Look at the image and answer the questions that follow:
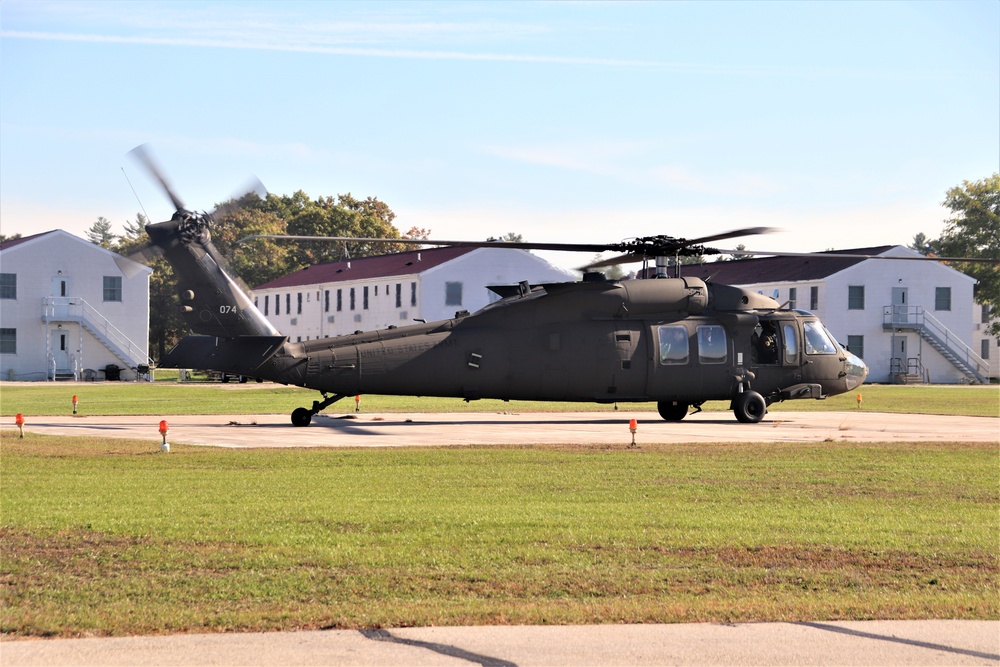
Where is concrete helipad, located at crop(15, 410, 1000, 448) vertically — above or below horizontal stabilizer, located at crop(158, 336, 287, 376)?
below

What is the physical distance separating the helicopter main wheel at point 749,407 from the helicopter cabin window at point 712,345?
4.08ft

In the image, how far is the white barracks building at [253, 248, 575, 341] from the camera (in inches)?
3071

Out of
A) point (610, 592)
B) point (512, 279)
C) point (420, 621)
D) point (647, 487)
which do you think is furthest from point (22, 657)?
point (512, 279)

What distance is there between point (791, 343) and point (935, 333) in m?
54.7

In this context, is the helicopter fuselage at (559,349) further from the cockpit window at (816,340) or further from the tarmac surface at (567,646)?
the tarmac surface at (567,646)

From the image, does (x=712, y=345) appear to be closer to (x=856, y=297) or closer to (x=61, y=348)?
(x=856, y=297)

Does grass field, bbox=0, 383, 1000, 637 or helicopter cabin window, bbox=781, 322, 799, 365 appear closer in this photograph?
grass field, bbox=0, 383, 1000, 637

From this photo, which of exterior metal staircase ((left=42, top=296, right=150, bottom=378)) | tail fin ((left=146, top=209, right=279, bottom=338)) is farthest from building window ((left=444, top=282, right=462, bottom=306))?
tail fin ((left=146, top=209, right=279, bottom=338))

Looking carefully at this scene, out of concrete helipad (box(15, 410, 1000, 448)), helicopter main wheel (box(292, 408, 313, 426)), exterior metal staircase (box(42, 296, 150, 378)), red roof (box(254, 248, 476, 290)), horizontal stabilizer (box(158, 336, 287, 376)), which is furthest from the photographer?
red roof (box(254, 248, 476, 290))

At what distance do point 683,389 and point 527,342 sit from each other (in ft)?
15.2

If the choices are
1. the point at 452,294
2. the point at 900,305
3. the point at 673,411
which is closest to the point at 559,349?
the point at 673,411

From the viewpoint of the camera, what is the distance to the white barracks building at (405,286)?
78000mm

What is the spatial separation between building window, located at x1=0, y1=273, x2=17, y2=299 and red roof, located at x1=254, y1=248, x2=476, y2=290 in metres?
23.8

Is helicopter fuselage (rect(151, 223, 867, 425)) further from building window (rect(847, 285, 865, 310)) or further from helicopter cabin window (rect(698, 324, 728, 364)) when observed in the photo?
building window (rect(847, 285, 865, 310))
